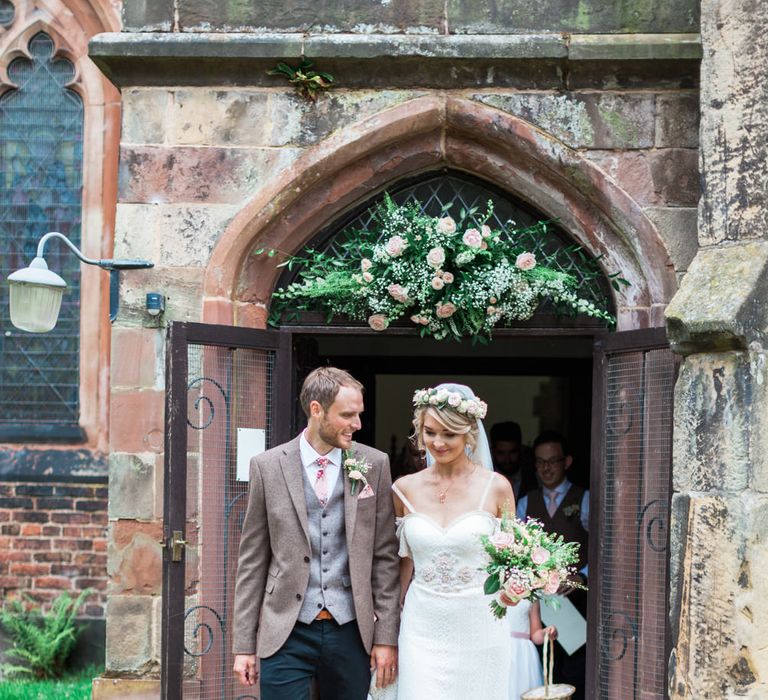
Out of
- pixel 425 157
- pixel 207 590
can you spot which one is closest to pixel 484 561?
pixel 207 590

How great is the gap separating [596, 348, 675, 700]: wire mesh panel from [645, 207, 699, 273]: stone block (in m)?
0.54

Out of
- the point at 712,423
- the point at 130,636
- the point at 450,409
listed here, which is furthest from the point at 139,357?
the point at 712,423

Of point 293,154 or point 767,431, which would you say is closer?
point 767,431

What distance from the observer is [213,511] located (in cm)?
640

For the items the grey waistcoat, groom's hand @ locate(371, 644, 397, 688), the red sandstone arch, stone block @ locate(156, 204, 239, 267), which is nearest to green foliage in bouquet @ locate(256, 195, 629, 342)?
the red sandstone arch

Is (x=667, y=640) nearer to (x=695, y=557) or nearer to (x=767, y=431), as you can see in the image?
(x=695, y=557)

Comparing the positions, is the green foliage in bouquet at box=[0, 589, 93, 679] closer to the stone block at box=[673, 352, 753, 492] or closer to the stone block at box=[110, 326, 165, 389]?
the stone block at box=[110, 326, 165, 389]

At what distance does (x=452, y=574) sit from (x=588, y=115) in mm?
2658

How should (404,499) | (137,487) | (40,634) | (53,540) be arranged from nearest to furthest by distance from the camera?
(404,499) → (137,487) → (40,634) → (53,540)

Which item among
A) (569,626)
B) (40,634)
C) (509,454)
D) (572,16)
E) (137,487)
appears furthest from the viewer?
(40,634)

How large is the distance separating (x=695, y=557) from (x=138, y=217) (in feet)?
11.3

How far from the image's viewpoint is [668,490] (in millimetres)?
6094

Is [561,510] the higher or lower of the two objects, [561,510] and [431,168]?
the lower

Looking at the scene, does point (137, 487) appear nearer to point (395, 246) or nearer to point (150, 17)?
point (395, 246)
